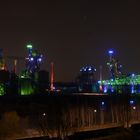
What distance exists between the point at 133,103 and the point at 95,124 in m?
12.5

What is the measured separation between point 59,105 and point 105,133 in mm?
8840

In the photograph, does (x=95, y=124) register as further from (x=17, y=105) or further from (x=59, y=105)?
(x=17, y=105)

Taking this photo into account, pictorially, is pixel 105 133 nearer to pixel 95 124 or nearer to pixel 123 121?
pixel 95 124

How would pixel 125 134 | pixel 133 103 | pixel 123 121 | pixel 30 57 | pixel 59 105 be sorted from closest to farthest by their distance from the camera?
1. pixel 59 105
2. pixel 125 134
3. pixel 123 121
4. pixel 133 103
5. pixel 30 57

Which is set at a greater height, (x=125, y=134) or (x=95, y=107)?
(x=95, y=107)

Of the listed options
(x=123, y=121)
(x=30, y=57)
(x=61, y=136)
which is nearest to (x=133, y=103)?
(x=123, y=121)

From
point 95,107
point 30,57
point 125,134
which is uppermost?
point 30,57

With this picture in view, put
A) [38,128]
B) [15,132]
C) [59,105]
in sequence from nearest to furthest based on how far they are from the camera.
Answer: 1. [15,132]
2. [38,128]
3. [59,105]

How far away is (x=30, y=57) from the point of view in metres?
149

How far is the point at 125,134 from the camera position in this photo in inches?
2216

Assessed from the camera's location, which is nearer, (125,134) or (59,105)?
(59,105)

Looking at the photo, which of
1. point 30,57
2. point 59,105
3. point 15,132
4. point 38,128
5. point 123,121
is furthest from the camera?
point 30,57

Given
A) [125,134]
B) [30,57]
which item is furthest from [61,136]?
[30,57]

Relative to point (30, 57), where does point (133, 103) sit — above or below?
below
